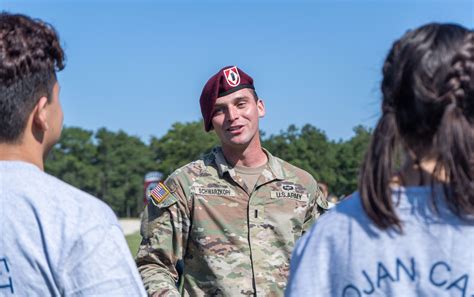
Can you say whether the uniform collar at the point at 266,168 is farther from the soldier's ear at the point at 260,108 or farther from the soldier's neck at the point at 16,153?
the soldier's neck at the point at 16,153

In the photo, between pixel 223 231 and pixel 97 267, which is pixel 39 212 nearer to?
pixel 97 267

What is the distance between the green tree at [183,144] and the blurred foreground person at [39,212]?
100429 mm

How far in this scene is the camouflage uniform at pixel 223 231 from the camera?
4.52 m

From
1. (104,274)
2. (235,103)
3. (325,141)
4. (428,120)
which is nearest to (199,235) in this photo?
(235,103)

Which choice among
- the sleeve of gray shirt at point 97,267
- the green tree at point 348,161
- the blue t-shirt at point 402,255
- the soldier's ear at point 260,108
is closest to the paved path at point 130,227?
the soldier's ear at point 260,108

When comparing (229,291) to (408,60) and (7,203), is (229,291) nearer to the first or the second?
(7,203)

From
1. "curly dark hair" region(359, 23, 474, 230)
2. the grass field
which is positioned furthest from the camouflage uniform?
the grass field

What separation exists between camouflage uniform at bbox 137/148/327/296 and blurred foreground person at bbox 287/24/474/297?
2.19m

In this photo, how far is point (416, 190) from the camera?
233cm

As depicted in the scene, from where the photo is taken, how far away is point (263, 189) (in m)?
4.77

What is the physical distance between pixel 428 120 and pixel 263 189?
2.55m

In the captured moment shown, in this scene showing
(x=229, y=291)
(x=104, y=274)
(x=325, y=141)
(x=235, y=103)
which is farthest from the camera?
(x=325, y=141)

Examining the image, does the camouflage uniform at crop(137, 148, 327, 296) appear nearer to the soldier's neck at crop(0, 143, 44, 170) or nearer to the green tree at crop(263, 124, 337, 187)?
the soldier's neck at crop(0, 143, 44, 170)

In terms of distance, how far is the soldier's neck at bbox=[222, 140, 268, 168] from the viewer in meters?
4.83
